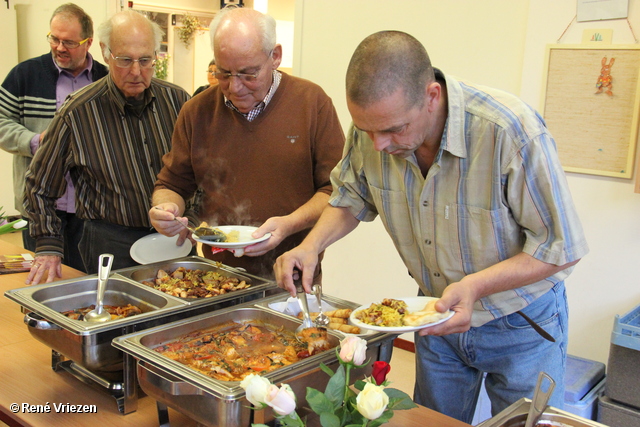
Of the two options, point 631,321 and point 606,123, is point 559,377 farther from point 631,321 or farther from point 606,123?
point 606,123

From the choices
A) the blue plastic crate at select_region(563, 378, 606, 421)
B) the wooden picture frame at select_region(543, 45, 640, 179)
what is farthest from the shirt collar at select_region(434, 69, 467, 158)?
the wooden picture frame at select_region(543, 45, 640, 179)

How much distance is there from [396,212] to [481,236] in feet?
0.87

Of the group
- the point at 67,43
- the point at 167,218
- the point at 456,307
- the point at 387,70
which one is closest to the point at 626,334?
the point at 456,307

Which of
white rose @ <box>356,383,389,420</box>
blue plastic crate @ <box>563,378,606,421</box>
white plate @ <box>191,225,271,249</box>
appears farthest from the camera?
blue plastic crate @ <box>563,378,606,421</box>

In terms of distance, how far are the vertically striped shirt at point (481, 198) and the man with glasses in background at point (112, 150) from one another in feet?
3.87

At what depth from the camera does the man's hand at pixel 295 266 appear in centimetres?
174

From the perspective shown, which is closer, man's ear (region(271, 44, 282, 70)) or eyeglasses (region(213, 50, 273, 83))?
eyeglasses (region(213, 50, 273, 83))

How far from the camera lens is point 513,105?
1495 millimetres

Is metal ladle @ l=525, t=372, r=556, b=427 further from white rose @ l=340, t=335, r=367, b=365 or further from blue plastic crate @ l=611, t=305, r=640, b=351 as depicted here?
blue plastic crate @ l=611, t=305, r=640, b=351

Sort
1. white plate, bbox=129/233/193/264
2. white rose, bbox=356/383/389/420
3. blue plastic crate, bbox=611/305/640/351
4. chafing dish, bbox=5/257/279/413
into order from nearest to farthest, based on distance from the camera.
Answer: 1. white rose, bbox=356/383/389/420
2. chafing dish, bbox=5/257/279/413
3. white plate, bbox=129/233/193/264
4. blue plastic crate, bbox=611/305/640/351

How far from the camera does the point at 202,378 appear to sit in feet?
4.23

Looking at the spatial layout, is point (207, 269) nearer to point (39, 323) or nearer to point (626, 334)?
point (39, 323)

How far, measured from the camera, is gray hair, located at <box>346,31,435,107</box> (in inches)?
53.2

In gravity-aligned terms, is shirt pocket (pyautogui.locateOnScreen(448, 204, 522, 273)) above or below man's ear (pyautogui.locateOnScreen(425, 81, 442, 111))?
below
